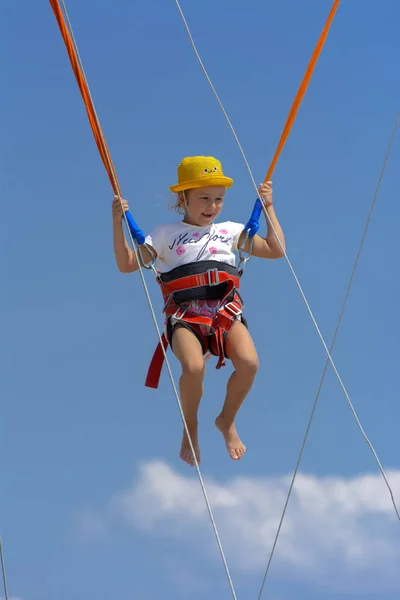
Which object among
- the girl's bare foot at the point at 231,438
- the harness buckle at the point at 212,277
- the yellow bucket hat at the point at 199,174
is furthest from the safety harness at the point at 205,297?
the yellow bucket hat at the point at 199,174

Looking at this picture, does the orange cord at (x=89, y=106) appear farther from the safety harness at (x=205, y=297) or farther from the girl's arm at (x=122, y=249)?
the safety harness at (x=205, y=297)

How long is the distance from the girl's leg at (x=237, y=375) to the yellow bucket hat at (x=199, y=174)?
94 cm

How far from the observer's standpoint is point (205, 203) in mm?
6547

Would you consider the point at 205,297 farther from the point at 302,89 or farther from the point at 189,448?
the point at 302,89

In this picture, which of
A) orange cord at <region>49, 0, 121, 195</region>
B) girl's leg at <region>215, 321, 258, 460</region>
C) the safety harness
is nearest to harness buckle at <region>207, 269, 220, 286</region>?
the safety harness

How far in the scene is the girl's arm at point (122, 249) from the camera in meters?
6.35

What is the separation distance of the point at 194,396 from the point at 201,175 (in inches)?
57.4

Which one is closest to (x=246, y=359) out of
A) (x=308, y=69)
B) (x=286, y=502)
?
(x=286, y=502)

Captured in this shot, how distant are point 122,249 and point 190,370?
91 cm

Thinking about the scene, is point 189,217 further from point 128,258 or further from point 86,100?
point 86,100

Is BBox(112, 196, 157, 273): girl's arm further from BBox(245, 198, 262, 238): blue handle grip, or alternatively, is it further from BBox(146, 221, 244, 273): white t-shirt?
BBox(245, 198, 262, 238): blue handle grip

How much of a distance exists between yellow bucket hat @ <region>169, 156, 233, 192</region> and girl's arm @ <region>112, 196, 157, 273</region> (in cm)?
46

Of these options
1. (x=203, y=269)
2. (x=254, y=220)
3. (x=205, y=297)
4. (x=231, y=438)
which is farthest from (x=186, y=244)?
(x=231, y=438)

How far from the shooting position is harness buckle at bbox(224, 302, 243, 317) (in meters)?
6.49
